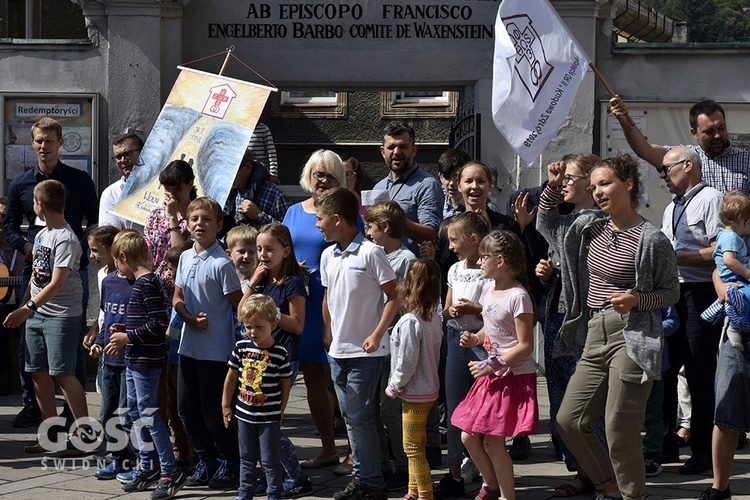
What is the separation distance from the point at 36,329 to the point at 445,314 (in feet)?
9.71

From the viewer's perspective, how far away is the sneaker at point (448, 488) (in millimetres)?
6430

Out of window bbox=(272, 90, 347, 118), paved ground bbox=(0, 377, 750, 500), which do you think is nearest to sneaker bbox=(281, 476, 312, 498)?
paved ground bbox=(0, 377, 750, 500)

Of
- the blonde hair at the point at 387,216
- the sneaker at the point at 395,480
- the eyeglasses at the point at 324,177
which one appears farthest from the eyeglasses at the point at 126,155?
the sneaker at the point at 395,480

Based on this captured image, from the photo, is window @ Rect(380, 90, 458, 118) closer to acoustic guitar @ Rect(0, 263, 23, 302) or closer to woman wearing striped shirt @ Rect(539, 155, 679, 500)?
acoustic guitar @ Rect(0, 263, 23, 302)

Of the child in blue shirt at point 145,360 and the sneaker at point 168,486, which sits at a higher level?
the child in blue shirt at point 145,360

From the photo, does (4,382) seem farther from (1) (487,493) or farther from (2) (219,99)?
(1) (487,493)

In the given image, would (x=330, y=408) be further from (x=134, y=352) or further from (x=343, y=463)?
(x=134, y=352)

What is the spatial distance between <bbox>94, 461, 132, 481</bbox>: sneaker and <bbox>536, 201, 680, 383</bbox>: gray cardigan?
2.78 meters

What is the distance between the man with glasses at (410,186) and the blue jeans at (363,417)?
1.48 m

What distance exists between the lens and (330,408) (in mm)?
7211

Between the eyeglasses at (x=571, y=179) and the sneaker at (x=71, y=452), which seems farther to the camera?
the sneaker at (x=71, y=452)

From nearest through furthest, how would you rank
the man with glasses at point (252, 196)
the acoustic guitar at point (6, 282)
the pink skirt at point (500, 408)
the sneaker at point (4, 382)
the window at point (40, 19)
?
the pink skirt at point (500, 408) < the man with glasses at point (252, 196) < the acoustic guitar at point (6, 282) < the sneaker at point (4, 382) < the window at point (40, 19)

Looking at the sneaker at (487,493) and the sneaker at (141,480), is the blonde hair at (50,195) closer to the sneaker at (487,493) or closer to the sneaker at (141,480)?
the sneaker at (141,480)

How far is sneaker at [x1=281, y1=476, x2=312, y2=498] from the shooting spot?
6.55 metres
